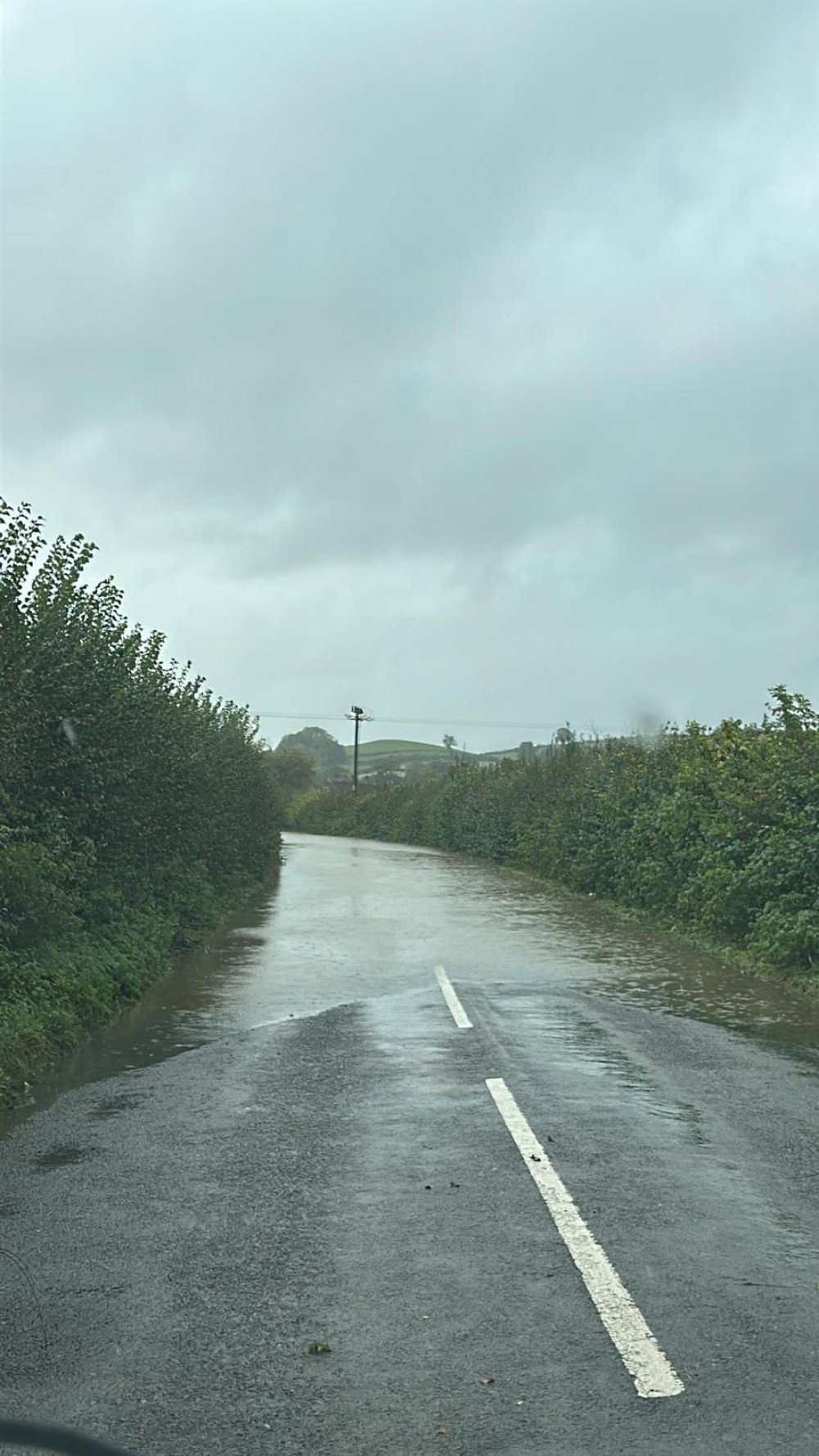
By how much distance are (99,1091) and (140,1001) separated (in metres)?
5.45

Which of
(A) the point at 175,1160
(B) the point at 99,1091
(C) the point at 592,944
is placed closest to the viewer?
(A) the point at 175,1160

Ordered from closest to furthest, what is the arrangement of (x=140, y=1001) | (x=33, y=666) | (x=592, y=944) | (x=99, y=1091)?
(x=99, y=1091)
(x=33, y=666)
(x=140, y=1001)
(x=592, y=944)

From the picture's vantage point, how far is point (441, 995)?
51.1 ft

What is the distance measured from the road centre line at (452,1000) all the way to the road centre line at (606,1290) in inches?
206

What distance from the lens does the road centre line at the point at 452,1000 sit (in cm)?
1324

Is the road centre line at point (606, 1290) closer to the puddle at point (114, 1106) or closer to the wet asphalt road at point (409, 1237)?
the wet asphalt road at point (409, 1237)

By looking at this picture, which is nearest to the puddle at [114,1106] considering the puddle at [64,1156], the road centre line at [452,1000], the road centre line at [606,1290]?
the puddle at [64,1156]

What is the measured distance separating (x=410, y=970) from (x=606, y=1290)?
1320 cm

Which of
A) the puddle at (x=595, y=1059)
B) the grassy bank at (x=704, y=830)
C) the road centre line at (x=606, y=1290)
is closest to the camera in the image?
the road centre line at (x=606, y=1290)

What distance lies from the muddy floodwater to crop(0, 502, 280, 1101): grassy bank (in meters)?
0.56

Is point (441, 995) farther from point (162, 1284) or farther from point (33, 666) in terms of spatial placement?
point (162, 1284)

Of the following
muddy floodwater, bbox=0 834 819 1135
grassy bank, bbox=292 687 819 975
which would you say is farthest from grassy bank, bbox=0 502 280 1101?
grassy bank, bbox=292 687 819 975

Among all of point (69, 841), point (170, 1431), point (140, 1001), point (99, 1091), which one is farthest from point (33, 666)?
point (170, 1431)

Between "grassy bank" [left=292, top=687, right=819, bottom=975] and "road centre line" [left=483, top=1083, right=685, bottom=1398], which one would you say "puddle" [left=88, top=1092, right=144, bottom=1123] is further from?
"grassy bank" [left=292, top=687, right=819, bottom=975]
